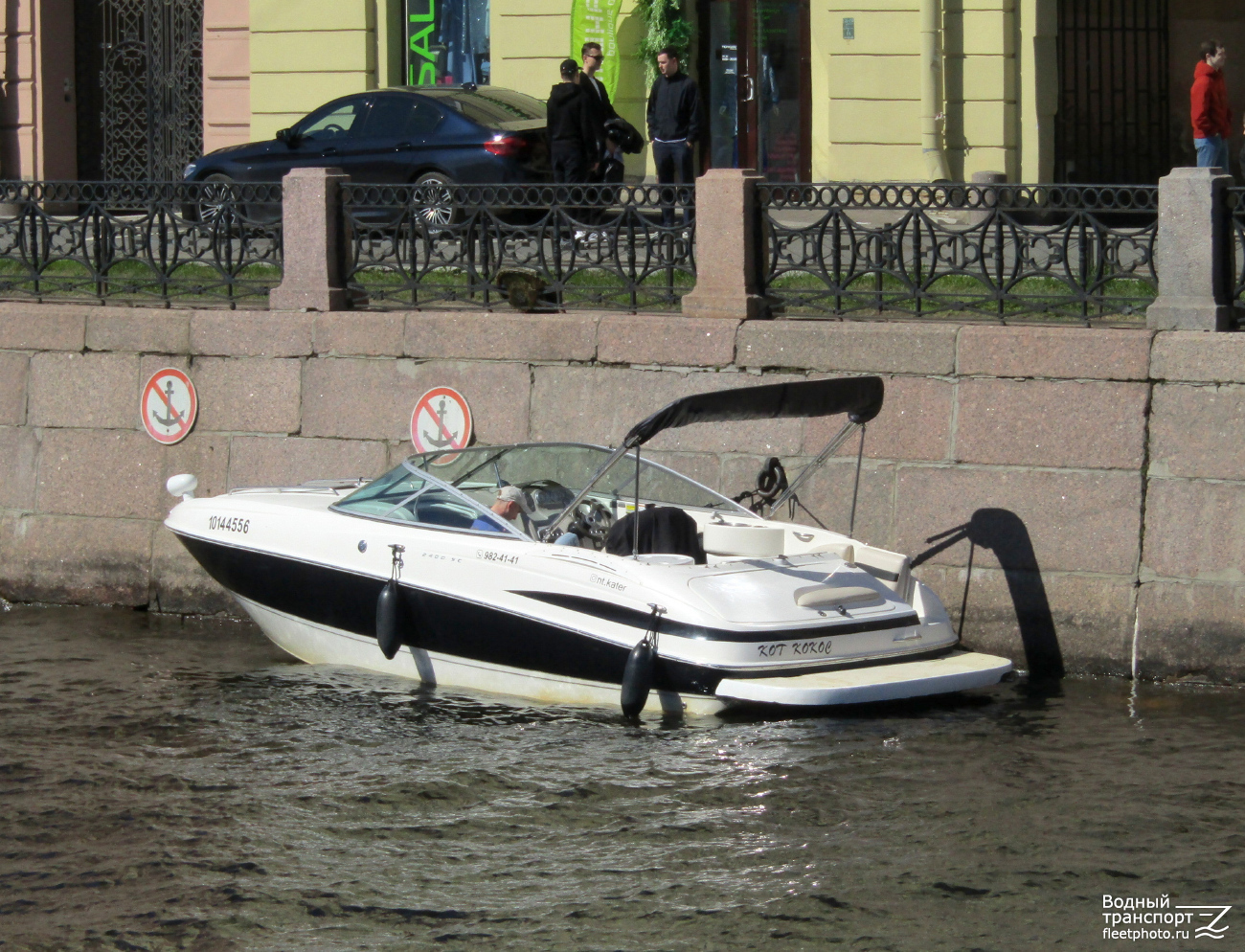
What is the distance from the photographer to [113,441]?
436 inches

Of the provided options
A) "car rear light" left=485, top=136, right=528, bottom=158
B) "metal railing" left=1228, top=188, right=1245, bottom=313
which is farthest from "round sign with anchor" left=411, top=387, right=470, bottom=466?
"car rear light" left=485, top=136, right=528, bottom=158

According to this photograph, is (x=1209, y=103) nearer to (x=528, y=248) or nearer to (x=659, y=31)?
(x=659, y=31)

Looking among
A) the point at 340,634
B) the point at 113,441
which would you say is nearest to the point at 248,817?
the point at 340,634

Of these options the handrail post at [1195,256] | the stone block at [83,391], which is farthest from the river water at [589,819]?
the stone block at [83,391]

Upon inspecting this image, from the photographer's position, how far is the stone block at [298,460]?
10570mm

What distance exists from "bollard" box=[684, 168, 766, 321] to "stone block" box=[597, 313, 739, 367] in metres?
0.13

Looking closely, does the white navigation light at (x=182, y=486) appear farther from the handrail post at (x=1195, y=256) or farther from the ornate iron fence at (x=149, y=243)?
the handrail post at (x=1195, y=256)

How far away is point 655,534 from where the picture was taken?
332 inches

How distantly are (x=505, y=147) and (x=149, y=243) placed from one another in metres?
→ 4.41

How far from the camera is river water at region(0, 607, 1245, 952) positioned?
605cm

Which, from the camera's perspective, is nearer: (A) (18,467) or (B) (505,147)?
Result: (A) (18,467)

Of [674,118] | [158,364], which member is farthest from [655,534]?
[674,118]

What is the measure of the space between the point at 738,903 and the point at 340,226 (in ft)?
19.6

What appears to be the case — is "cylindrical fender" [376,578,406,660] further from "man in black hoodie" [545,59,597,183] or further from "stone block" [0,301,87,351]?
"man in black hoodie" [545,59,597,183]
